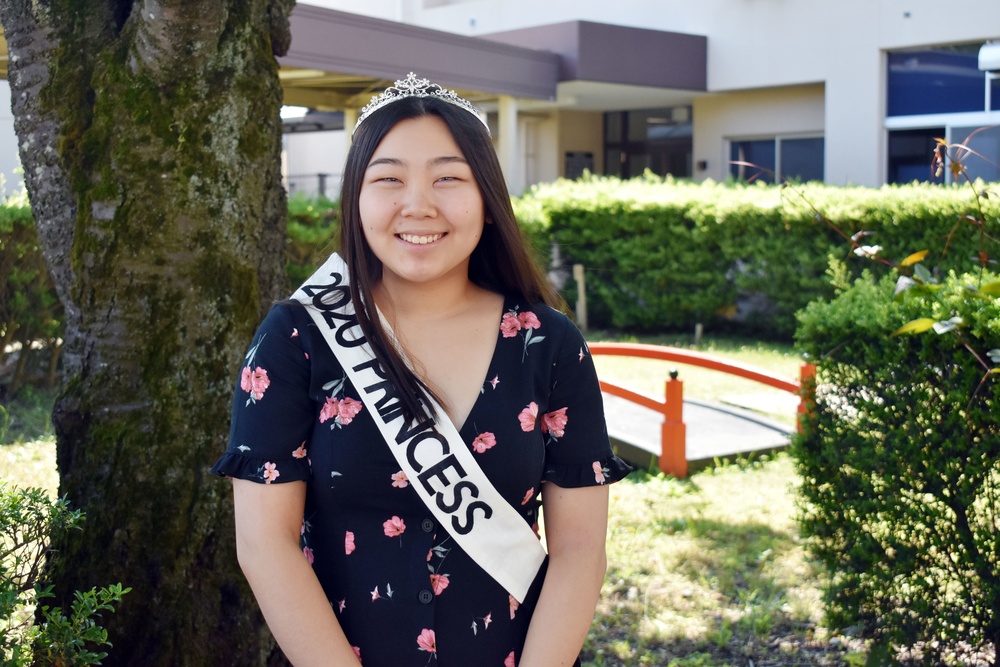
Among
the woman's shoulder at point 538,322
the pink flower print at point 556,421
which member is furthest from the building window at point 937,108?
the pink flower print at point 556,421

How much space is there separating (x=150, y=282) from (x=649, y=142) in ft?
65.6

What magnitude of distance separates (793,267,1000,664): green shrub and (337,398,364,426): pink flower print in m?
2.14

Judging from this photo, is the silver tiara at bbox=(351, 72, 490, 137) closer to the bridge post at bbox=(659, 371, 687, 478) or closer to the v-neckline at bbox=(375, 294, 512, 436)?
the v-neckline at bbox=(375, 294, 512, 436)

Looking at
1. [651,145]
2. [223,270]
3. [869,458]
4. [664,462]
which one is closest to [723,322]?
[664,462]

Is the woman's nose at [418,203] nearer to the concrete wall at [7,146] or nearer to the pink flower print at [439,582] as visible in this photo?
the pink flower print at [439,582]

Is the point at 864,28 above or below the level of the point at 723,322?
above

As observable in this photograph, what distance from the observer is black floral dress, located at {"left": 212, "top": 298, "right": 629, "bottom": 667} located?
78.8 inches

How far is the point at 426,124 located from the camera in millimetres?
2107

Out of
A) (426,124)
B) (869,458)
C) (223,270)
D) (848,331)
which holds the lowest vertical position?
(869,458)

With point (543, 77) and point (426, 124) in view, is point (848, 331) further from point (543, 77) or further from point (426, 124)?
point (543, 77)

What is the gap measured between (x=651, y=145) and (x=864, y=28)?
5.87m

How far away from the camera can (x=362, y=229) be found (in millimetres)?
2164

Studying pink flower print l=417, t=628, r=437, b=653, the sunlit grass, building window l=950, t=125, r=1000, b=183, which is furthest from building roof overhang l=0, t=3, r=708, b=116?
pink flower print l=417, t=628, r=437, b=653

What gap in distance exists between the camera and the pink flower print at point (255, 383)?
78.4 inches
